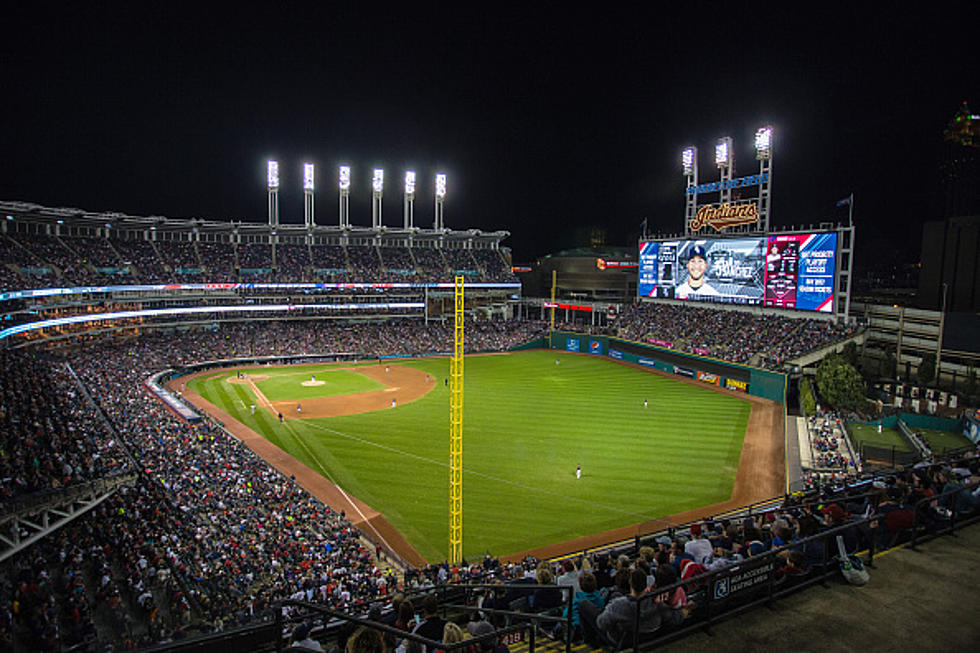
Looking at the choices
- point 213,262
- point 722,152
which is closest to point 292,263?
point 213,262

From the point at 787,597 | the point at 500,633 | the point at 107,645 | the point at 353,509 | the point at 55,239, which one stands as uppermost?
the point at 55,239

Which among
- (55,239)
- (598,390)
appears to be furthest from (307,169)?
(598,390)

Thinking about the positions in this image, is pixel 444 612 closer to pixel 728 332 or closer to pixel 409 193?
pixel 728 332

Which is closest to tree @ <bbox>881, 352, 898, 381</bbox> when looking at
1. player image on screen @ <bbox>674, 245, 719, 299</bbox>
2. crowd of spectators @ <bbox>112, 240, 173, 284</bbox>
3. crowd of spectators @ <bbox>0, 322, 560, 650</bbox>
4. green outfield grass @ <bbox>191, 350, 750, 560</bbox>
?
green outfield grass @ <bbox>191, 350, 750, 560</bbox>

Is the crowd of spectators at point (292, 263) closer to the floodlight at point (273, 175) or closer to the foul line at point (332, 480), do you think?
the floodlight at point (273, 175)

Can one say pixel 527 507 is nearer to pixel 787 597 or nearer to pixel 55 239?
pixel 787 597

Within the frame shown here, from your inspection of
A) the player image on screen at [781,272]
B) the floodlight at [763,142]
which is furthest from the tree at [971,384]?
the floodlight at [763,142]
